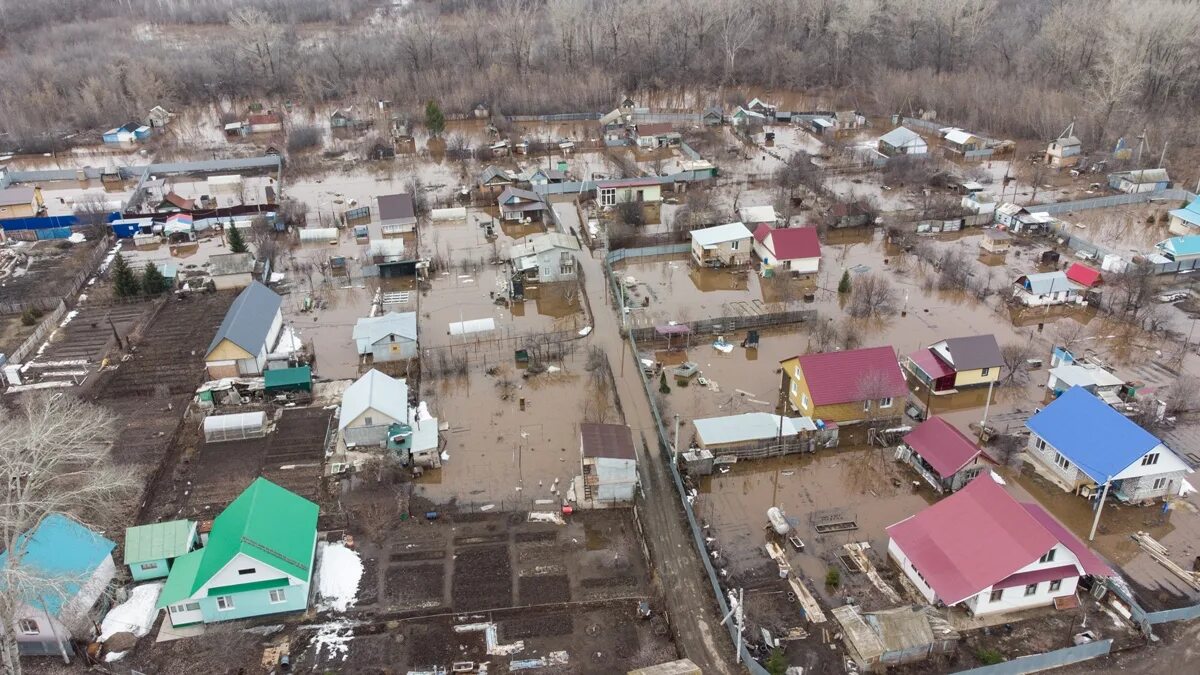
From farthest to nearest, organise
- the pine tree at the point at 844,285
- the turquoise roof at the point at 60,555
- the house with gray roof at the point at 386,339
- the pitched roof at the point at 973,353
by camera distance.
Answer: the pine tree at the point at 844,285 → the house with gray roof at the point at 386,339 → the pitched roof at the point at 973,353 → the turquoise roof at the point at 60,555

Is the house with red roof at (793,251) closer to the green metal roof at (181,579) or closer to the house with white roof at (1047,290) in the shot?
the house with white roof at (1047,290)

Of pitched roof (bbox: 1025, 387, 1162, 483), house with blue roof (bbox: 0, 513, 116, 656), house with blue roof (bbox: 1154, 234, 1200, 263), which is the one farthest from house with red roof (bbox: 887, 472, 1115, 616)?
house with blue roof (bbox: 1154, 234, 1200, 263)

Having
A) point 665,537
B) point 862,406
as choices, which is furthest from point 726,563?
point 862,406

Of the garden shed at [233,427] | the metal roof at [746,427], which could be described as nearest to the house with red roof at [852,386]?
the metal roof at [746,427]

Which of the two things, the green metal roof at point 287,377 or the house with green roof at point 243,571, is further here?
the green metal roof at point 287,377

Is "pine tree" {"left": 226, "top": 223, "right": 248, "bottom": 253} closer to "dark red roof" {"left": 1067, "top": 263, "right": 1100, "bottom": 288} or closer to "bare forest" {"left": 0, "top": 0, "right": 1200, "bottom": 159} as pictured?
"bare forest" {"left": 0, "top": 0, "right": 1200, "bottom": 159}

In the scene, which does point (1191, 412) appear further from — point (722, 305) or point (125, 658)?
point (125, 658)
